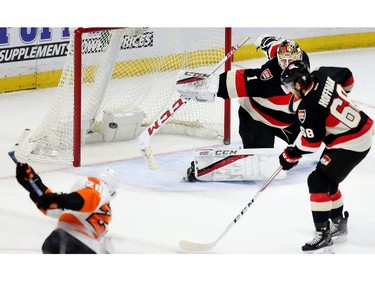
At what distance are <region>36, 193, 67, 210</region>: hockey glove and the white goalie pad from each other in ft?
4.77

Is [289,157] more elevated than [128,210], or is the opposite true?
[289,157]

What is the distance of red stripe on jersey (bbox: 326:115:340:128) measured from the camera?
5.59m

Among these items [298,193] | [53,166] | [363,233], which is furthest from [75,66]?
[363,233]

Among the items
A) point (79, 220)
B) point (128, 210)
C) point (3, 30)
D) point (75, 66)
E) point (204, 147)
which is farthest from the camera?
point (3, 30)

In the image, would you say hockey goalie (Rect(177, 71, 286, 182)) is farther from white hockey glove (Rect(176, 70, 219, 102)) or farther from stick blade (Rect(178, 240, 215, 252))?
stick blade (Rect(178, 240, 215, 252))

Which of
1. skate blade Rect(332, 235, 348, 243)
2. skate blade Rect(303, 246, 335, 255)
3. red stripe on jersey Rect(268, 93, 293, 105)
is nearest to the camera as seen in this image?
skate blade Rect(303, 246, 335, 255)

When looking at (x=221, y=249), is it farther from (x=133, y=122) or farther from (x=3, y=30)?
(x=3, y=30)

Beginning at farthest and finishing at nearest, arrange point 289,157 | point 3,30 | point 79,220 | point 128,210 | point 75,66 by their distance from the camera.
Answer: point 3,30
point 75,66
point 128,210
point 289,157
point 79,220

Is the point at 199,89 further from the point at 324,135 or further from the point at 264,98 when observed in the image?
the point at 324,135

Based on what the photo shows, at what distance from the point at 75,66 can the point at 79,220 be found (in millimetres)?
1485

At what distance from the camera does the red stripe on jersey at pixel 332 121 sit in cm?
559

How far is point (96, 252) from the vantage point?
5.40 metres

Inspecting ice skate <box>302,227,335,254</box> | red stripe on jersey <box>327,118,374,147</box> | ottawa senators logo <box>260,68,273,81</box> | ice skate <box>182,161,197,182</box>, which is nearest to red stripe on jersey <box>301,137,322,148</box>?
red stripe on jersey <box>327,118,374,147</box>

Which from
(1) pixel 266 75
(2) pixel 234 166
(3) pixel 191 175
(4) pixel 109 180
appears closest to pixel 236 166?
(2) pixel 234 166
